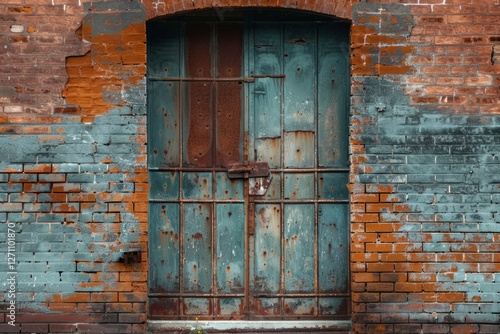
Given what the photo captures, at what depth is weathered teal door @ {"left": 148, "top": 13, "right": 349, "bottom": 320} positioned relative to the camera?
19.1 feet

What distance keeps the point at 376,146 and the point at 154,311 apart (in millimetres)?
2198

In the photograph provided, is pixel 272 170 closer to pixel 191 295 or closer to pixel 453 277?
pixel 191 295

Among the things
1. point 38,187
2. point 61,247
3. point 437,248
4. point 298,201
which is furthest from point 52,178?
point 437,248

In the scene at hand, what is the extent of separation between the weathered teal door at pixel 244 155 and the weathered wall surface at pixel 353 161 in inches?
11.7

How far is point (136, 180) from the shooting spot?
5.56 m

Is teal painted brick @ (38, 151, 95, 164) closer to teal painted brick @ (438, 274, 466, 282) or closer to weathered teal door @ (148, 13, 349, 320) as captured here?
weathered teal door @ (148, 13, 349, 320)

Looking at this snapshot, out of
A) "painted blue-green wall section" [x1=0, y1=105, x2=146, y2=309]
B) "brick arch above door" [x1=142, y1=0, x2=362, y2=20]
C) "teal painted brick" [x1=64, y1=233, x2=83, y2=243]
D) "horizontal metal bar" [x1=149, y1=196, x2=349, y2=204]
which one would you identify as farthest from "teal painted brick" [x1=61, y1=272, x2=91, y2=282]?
"brick arch above door" [x1=142, y1=0, x2=362, y2=20]

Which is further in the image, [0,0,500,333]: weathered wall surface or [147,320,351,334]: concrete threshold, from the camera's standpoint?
[147,320,351,334]: concrete threshold

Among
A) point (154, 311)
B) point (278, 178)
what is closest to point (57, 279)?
point (154, 311)

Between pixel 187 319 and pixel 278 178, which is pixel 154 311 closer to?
pixel 187 319

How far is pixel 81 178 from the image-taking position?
556 cm

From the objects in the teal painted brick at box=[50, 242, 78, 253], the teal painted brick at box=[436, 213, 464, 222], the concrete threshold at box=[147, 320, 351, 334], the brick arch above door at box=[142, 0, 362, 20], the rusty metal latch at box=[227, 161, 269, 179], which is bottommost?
the concrete threshold at box=[147, 320, 351, 334]

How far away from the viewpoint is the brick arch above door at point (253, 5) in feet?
18.1

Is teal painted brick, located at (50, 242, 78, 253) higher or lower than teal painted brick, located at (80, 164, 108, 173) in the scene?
lower
